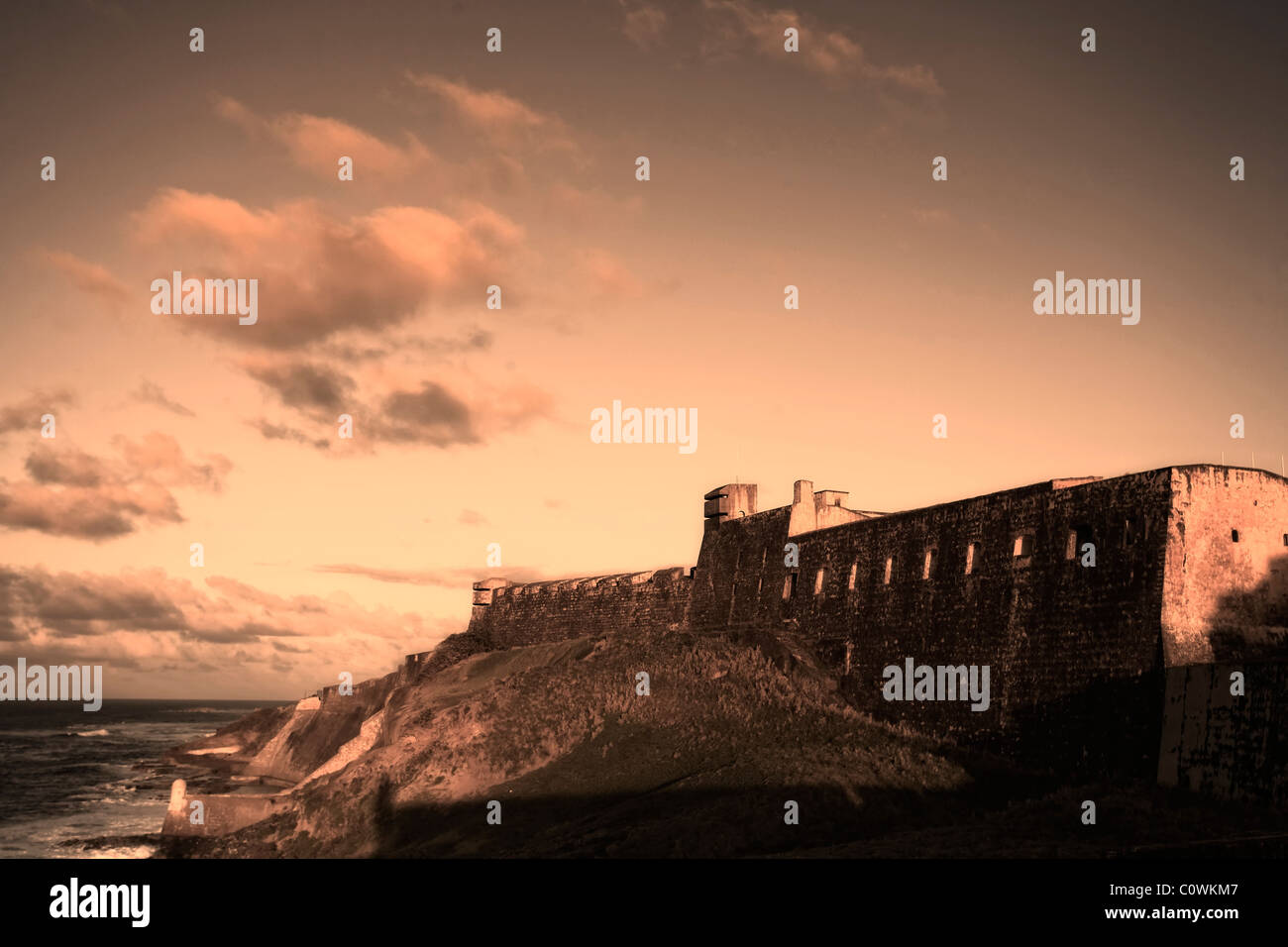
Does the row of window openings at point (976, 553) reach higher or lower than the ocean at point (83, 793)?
higher

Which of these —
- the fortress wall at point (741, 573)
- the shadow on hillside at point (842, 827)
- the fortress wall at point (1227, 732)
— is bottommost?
the shadow on hillside at point (842, 827)

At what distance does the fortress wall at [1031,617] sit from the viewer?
85.0 feet

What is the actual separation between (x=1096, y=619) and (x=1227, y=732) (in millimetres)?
4762

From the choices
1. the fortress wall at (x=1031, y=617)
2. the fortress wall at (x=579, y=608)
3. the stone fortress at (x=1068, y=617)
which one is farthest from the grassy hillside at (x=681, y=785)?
the fortress wall at (x=579, y=608)

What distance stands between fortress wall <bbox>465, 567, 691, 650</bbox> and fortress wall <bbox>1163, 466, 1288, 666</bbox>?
24962 mm

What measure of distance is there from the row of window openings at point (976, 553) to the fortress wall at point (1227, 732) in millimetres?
4119

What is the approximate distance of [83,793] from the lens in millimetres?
56875

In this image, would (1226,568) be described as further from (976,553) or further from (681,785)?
(681,785)

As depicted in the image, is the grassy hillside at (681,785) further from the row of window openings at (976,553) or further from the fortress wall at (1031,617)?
the row of window openings at (976,553)

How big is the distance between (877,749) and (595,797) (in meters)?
7.72

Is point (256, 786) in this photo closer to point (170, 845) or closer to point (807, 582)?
point (170, 845)

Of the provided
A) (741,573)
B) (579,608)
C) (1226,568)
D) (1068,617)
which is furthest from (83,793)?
(1226,568)

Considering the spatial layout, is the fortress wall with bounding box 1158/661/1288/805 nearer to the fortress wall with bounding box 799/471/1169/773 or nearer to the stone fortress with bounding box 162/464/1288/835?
the stone fortress with bounding box 162/464/1288/835

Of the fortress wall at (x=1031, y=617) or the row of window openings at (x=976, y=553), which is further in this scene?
the row of window openings at (x=976, y=553)
